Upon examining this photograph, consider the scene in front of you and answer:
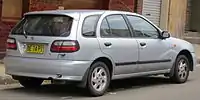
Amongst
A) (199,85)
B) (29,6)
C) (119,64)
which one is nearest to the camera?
(119,64)

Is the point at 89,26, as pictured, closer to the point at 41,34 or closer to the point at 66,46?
the point at 66,46

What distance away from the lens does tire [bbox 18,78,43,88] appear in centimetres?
995

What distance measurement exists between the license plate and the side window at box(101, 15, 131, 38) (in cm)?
116

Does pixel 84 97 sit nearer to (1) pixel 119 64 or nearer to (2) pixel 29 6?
(1) pixel 119 64

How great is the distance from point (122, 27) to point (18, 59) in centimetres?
209

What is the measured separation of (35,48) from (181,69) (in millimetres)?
3726

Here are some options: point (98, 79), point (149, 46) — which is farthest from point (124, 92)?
point (149, 46)

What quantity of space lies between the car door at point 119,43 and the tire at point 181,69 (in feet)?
5.09

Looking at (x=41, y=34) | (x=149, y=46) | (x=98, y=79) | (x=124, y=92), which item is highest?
(x=41, y=34)

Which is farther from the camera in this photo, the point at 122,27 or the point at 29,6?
the point at 29,6

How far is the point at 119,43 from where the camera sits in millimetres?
9695

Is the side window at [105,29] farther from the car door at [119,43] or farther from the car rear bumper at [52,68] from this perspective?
the car rear bumper at [52,68]

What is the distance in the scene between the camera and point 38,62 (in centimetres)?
898

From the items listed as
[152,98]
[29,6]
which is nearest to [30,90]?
[152,98]
